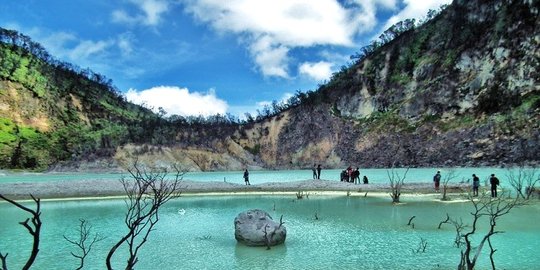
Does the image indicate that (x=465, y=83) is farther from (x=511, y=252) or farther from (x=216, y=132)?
(x=511, y=252)

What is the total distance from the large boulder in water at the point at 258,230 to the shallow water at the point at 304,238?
16.0 inches

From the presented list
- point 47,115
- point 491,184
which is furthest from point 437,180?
point 47,115

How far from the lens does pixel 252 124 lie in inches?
5438

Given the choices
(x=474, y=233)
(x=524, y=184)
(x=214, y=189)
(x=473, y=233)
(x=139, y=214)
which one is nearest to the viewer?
(x=139, y=214)

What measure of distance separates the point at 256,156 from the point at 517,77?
68.8 metres

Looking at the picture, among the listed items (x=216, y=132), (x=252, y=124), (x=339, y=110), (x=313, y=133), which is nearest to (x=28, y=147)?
(x=216, y=132)

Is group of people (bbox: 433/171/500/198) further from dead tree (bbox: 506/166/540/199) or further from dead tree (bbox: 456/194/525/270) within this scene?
dead tree (bbox: 456/194/525/270)

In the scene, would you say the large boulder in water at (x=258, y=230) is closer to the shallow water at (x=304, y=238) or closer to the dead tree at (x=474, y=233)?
the shallow water at (x=304, y=238)

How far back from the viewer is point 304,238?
20125 mm

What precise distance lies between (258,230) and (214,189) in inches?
1152

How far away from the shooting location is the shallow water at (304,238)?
1564 centimetres

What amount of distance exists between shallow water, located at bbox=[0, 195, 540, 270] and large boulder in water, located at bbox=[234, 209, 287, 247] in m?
0.41

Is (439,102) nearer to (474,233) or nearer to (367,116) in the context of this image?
(367,116)

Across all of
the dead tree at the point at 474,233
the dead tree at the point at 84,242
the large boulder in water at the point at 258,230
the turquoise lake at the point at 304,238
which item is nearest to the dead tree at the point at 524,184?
the turquoise lake at the point at 304,238
